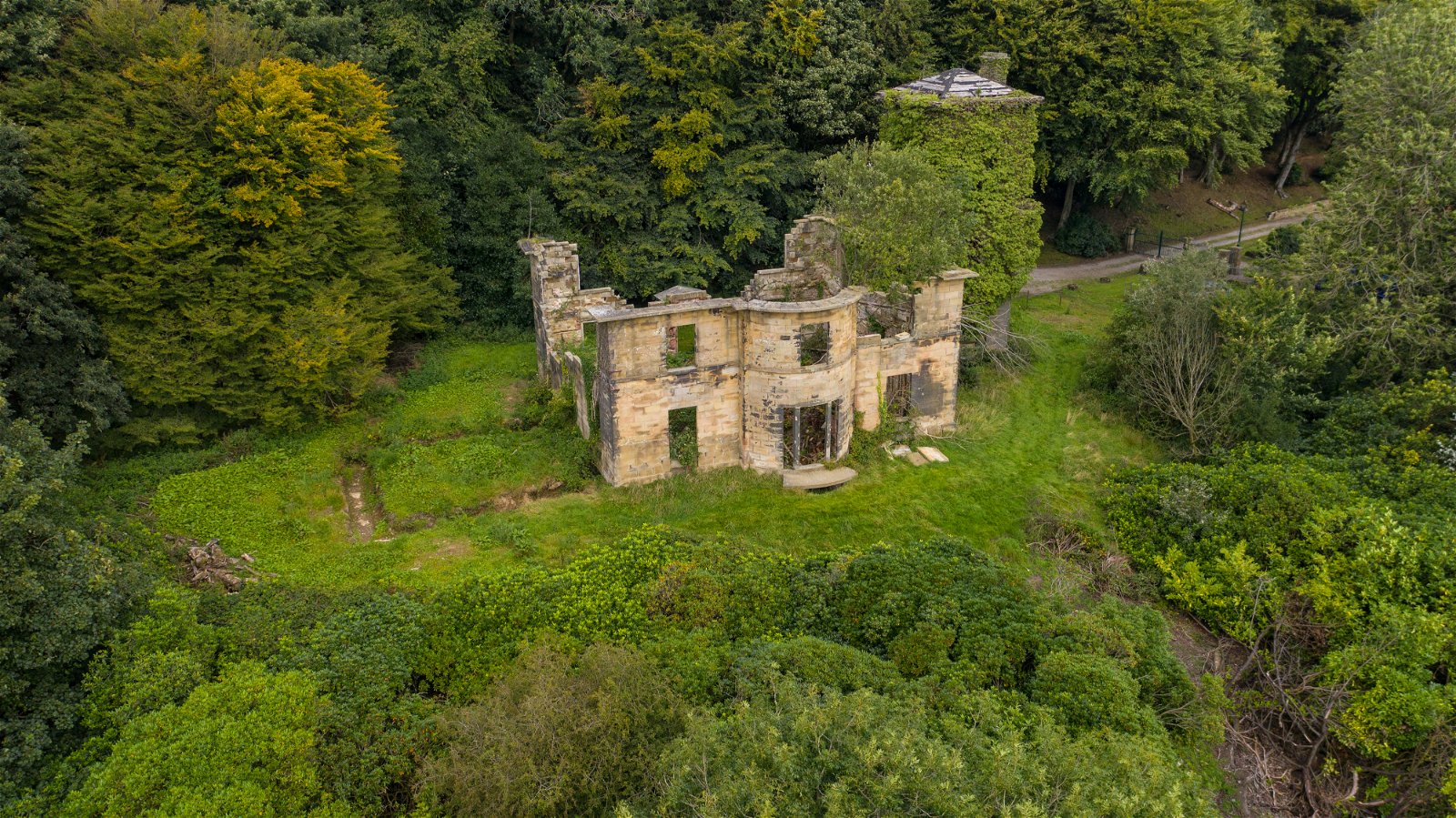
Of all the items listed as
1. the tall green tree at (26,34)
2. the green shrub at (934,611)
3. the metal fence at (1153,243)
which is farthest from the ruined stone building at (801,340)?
the metal fence at (1153,243)

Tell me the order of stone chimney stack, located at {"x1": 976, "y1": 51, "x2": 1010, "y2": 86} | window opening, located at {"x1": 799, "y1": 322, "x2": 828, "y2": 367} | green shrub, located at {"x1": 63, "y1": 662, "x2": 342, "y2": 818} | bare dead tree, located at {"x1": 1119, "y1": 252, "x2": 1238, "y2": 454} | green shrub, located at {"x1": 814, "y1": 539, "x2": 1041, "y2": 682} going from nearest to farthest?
green shrub, located at {"x1": 63, "y1": 662, "x2": 342, "y2": 818}
green shrub, located at {"x1": 814, "y1": 539, "x2": 1041, "y2": 682}
window opening, located at {"x1": 799, "y1": 322, "x2": 828, "y2": 367}
bare dead tree, located at {"x1": 1119, "y1": 252, "x2": 1238, "y2": 454}
stone chimney stack, located at {"x1": 976, "y1": 51, "x2": 1010, "y2": 86}

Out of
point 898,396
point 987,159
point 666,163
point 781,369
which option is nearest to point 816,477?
point 781,369

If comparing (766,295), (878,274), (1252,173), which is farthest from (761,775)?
(1252,173)

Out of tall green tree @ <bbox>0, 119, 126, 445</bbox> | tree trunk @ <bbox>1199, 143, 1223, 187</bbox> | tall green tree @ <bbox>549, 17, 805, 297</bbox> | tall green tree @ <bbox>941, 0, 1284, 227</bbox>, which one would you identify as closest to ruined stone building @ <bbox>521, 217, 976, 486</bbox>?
tall green tree @ <bbox>549, 17, 805, 297</bbox>

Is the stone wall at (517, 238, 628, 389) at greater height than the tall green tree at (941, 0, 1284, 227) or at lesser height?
lesser

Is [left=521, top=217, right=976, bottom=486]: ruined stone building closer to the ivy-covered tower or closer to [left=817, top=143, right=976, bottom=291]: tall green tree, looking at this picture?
[left=817, top=143, right=976, bottom=291]: tall green tree

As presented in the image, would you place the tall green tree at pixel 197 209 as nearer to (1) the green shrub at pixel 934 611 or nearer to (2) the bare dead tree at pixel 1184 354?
(1) the green shrub at pixel 934 611

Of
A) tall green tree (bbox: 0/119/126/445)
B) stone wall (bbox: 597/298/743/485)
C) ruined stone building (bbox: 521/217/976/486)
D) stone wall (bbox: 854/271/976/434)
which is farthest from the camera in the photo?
stone wall (bbox: 854/271/976/434)
